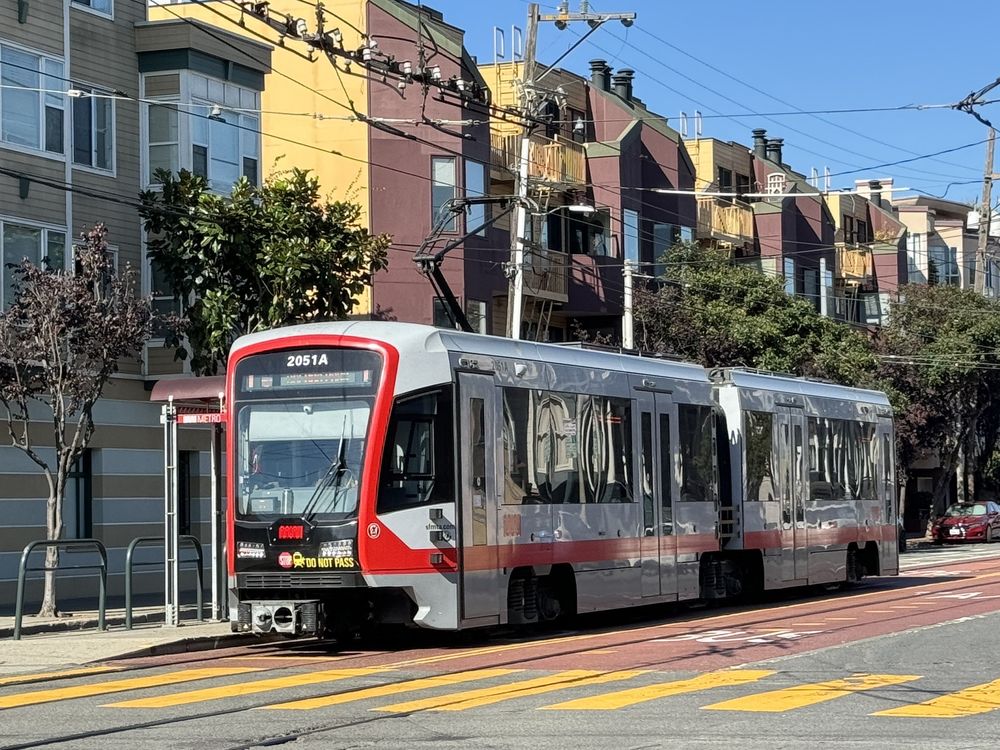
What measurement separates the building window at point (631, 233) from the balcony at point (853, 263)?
65.0 ft

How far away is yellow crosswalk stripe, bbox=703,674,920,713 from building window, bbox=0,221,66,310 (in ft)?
56.3

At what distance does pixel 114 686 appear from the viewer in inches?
592

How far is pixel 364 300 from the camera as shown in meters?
39.5

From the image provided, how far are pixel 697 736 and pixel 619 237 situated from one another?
38591 mm

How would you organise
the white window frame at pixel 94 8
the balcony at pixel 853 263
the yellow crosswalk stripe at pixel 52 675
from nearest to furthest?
the yellow crosswalk stripe at pixel 52 675 → the white window frame at pixel 94 8 → the balcony at pixel 853 263

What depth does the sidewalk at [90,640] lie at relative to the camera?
1759 centimetres

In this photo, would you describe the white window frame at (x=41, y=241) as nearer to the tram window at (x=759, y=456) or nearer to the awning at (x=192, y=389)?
the awning at (x=192, y=389)

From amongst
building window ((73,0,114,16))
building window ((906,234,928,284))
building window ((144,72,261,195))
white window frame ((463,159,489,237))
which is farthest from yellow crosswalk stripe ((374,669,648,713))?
building window ((906,234,928,284))

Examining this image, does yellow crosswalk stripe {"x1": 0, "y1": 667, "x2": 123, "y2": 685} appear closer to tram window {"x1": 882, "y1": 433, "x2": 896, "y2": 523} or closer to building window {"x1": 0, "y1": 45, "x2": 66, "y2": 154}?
building window {"x1": 0, "y1": 45, "x2": 66, "y2": 154}

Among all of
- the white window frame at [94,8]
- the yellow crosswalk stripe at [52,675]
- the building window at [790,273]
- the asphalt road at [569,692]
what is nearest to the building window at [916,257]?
the building window at [790,273]

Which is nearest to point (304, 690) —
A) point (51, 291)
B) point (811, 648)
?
point (811, 648)

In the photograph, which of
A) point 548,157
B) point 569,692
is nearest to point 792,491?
point 569,692

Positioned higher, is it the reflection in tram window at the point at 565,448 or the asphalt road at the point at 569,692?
the reflection in tram window at the point at 565,448

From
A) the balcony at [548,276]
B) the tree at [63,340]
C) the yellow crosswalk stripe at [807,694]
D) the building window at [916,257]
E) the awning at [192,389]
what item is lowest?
the yellow crosswalk stripe at [807,694]
